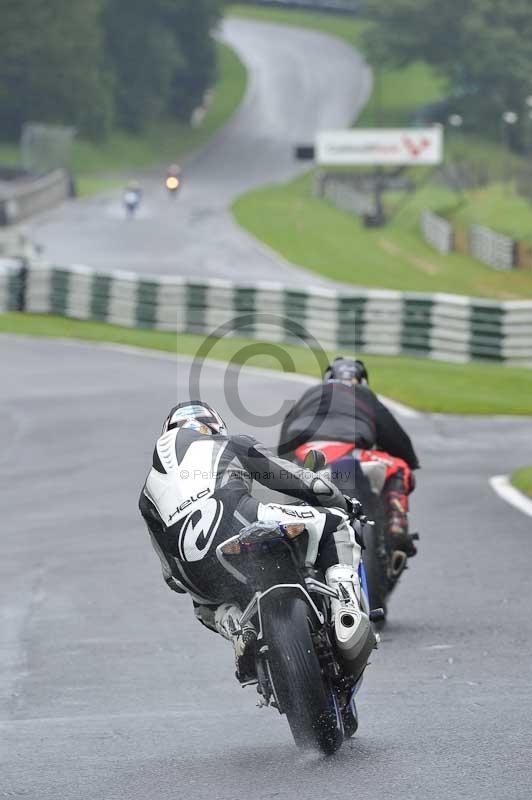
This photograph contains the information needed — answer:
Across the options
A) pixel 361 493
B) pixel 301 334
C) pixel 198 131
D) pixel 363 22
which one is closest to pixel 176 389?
pixel 301 334

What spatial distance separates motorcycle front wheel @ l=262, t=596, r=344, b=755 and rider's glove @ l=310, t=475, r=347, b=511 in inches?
30.4

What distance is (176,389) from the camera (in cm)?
2175

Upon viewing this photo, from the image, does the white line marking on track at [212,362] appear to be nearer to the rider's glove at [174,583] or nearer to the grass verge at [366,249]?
the rider's glove at [174,583]

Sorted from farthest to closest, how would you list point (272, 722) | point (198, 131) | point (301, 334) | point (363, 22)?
point (363, 22)
point (198, 131)
point (301, 334)
point (272, 722)

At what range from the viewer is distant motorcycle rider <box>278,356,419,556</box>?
9867 millimetres

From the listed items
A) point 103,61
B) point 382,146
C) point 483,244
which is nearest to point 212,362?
point 483,244

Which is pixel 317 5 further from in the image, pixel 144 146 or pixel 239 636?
pixel 239 636

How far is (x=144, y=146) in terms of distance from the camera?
100938mm

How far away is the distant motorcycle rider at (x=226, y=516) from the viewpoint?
22.6ft

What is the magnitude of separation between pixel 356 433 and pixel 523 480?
516cm

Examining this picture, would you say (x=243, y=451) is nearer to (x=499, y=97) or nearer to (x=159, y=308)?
(x=159, y=308)

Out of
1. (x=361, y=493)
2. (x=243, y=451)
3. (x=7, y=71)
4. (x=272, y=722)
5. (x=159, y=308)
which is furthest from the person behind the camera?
(x=7, y=71)

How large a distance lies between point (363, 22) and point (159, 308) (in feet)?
377

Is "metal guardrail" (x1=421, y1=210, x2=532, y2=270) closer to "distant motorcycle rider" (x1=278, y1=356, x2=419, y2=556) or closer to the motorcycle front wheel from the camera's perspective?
"distant motorcycle rider" (x1=278, y1=356, x2=419, y2=556)
